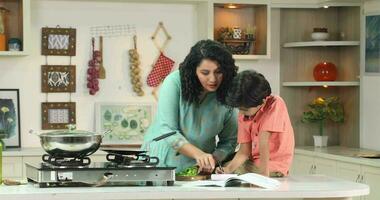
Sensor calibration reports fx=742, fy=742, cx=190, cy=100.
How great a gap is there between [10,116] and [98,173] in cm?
295

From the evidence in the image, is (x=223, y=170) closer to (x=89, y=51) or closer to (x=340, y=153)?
(x=340, y=153)

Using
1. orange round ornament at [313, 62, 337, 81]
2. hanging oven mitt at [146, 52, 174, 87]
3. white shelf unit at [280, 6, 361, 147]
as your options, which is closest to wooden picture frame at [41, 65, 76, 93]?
hanging oven mitt at [146, 52, 174, 87]

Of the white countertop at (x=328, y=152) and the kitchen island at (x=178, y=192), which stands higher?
the kitchen island at (x=178, y=192)

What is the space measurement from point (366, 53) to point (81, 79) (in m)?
2.22

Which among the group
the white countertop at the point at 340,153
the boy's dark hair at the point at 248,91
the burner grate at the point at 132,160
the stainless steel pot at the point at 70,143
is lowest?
the white countertop at the point at 340,153

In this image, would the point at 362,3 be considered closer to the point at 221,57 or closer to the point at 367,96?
the point at 367,96

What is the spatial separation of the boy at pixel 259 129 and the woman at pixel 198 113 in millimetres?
157

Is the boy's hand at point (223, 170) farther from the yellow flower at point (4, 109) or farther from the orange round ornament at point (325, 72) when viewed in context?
the orange round ornament at point (325, 72)

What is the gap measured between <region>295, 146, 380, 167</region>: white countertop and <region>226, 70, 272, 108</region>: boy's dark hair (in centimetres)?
198

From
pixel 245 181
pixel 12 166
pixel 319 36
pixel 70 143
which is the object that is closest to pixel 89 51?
pixel 12 166

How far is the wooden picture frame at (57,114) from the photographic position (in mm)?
5684

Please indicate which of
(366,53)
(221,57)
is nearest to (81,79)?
(366,53)

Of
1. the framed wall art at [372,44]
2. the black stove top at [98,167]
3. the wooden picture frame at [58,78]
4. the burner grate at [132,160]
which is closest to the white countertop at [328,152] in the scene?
the wooden picture frame at [58,78]

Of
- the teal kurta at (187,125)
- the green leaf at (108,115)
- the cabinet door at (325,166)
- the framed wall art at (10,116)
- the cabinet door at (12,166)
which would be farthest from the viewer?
the green leaf at (108,115)
